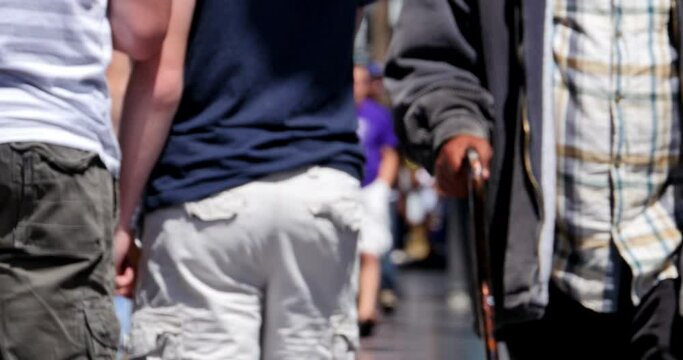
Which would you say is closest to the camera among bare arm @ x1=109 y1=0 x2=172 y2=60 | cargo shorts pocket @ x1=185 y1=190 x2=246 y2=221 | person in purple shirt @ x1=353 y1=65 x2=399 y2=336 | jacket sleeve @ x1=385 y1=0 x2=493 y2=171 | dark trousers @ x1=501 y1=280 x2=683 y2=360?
bare arm @ x1=109 y1=0 x2=172 y2=60

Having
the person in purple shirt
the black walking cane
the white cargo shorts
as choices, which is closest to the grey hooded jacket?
the black walking cane

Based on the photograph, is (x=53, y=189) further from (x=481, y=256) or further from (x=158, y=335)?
(x=481, y=256)

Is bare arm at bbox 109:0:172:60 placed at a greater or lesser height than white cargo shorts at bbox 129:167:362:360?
greater

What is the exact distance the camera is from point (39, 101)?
12.7 ft

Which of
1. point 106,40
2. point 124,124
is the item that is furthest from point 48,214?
point 124,124

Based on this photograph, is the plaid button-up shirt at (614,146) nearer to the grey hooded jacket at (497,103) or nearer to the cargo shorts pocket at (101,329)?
the grey hooded jacket at (497,103)

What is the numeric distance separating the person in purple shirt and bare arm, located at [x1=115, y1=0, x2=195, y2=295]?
22.3 ft

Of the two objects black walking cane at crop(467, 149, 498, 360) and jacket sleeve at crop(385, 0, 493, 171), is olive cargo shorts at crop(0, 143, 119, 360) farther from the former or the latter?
jacket sleeve at crop(385, 0, 493, 171)

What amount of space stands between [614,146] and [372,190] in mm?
8156

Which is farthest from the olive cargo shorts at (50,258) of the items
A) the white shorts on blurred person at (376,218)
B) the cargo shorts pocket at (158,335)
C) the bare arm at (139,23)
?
the white shorts on blurred person at (376,218)

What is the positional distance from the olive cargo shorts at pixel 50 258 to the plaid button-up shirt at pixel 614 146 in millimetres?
1073

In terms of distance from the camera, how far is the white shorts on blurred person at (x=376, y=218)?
1200cm

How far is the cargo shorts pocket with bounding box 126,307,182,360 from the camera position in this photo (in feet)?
14.4

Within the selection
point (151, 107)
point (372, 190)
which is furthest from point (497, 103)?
point (372, 190)
